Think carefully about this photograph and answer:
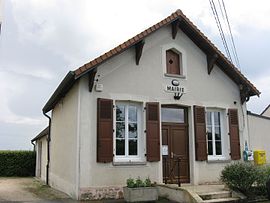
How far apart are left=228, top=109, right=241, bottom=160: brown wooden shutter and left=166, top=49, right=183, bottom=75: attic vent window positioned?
2562 mm

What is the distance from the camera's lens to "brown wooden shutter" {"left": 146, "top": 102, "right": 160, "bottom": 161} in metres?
11.3

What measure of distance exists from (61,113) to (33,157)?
10.1 m

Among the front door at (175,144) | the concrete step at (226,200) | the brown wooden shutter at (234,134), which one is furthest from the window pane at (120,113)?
the brown wooden shutter at (234,134)

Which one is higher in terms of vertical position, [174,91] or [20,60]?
[20,60]

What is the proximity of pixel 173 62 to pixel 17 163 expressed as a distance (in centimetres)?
1363

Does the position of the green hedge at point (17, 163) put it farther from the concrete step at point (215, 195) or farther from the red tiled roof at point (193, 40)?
the concrete step at point (215, 195)

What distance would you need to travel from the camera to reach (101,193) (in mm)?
10406

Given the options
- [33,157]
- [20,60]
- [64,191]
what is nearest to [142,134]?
[64,191]

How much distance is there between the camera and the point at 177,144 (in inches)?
483

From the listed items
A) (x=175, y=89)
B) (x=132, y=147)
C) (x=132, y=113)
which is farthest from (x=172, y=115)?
(x=132, y=147)

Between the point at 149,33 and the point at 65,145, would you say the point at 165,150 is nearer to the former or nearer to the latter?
the point at 65,145

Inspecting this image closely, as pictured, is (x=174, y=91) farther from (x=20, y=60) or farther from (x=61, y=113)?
(x=20, y=60)

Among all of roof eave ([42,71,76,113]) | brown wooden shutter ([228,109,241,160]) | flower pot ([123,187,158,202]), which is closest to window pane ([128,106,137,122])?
roof eave ([42,71,76,113])

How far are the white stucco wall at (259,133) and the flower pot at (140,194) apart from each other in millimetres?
5855
